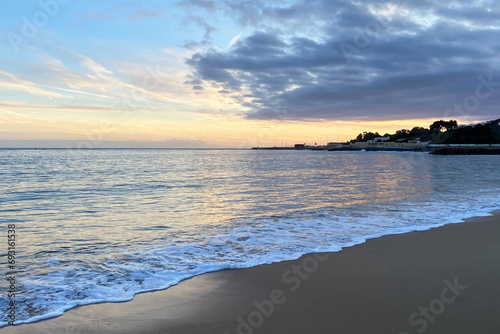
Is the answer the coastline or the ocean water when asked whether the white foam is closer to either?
the ocean water

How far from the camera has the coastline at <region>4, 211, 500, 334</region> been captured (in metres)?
4.56

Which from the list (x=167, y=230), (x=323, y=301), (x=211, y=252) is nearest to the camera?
(x=323, y=301)

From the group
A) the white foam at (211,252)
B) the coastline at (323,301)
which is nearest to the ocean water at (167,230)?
the white foam at (211,252)

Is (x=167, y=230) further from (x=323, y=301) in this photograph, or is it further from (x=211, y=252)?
(x=323, y=301)

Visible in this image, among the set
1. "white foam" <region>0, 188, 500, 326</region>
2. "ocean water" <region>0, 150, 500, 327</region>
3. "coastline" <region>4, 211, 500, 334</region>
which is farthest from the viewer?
"ocean water" <region>0, 150, 500, 327</region>

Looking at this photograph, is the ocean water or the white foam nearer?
the white foam

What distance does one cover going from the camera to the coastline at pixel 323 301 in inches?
180

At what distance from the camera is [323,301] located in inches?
210

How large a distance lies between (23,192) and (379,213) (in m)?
19.0

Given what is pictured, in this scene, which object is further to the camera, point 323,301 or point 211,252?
point 211,252

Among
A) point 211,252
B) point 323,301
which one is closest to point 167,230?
point 211,252

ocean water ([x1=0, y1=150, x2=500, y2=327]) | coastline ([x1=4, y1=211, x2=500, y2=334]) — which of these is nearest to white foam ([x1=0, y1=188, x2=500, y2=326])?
ocean water ([x1=0, y1=150, x2=500, y2=327])

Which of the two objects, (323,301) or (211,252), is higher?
(323,301)

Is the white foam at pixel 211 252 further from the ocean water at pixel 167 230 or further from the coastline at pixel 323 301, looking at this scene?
the coastline at pixel 323 301
